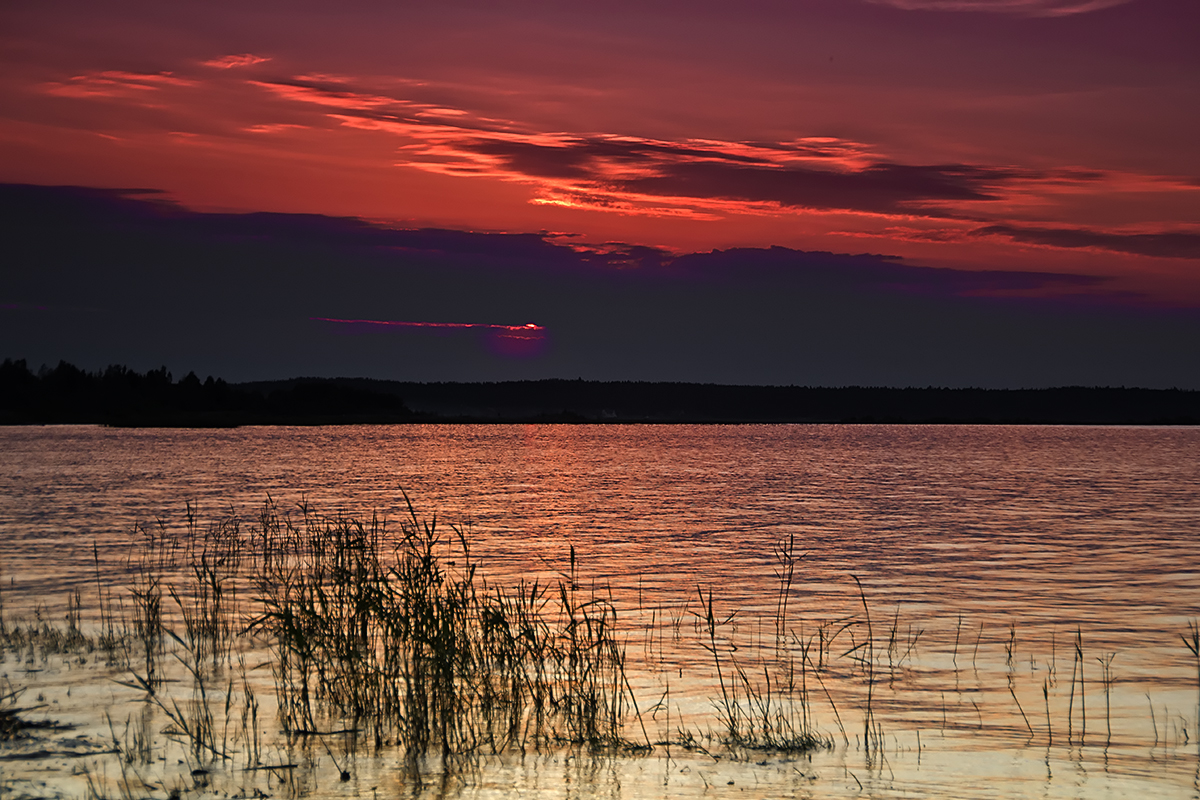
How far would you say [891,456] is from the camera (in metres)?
101

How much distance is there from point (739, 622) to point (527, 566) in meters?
8.14

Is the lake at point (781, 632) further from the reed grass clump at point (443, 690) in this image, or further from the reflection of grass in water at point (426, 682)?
the reed grass clump at point (443, 690)

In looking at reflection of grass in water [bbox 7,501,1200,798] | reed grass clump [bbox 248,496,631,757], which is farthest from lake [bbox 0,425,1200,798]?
reed grass clump [bbox 248,496,631,757]

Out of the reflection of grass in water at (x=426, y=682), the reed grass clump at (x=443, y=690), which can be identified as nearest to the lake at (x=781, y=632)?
the reflection of grass in water at (x=426, y=682)

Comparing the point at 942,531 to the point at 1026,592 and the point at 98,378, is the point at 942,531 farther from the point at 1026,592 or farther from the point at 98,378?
the point at 98,378

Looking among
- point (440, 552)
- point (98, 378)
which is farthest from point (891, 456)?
point (98, 378)

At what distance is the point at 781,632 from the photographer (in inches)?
719

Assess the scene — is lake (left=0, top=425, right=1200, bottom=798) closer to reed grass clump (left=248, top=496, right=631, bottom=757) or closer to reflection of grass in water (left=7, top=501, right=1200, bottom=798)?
reflection of grass in water (left=7, top=501, right=1200, bottom=798)

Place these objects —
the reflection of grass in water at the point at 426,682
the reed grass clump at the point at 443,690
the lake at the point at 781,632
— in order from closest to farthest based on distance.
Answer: the lake at the point at 781,632
the reflection of grass in water at the point at 426,682
the reed grass clump at the point at 443,690

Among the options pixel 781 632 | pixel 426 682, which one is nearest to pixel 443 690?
pixel 426 682

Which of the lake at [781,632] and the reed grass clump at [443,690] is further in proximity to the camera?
the reed grass clump at [443,690]

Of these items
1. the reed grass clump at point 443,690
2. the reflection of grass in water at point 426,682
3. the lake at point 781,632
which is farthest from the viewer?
the reed grass clump at point 443,690

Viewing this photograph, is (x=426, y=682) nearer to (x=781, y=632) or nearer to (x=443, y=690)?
(x=443, y=690)

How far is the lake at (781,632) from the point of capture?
10.5 meters
